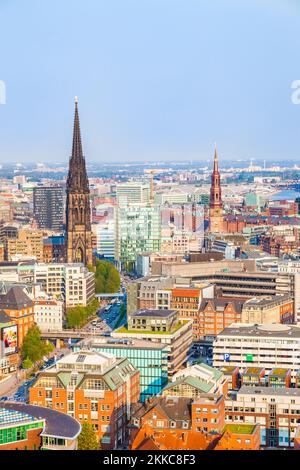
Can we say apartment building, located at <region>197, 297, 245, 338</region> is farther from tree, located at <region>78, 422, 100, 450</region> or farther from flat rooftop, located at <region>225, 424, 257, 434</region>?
tree, located at <region>78, 422, 100, 450</region>

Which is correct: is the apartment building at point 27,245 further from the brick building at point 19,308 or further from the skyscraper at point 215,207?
the brick building at point 19,308

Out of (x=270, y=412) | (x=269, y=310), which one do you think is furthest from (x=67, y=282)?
(x=270, y=412)

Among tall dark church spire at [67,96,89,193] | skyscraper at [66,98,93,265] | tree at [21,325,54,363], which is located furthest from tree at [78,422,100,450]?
tall dark church spire at [67,96,89,193]

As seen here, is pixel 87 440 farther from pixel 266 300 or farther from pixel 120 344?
pixel 266 300

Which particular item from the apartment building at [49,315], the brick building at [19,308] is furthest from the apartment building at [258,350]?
the apartment building at [49,315]
